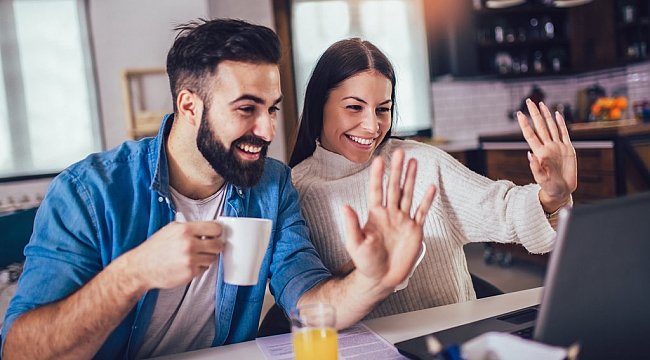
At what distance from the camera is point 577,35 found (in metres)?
4.82

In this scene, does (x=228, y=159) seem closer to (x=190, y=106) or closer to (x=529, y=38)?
(x=190, y=106)

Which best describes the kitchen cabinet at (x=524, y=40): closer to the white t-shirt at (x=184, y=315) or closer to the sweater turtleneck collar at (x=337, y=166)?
the sweater turtleneck collar at (x=337, y=166)

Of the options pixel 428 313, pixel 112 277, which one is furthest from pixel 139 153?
pixel 428 313

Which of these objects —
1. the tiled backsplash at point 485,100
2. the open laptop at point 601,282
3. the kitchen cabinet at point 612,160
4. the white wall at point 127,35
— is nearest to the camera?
the open laptop at point 601,282

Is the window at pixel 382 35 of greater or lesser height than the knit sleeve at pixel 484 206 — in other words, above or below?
above

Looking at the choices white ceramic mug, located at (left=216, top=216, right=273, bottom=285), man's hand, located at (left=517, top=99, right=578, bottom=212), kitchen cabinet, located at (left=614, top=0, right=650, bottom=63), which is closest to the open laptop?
white ceramic mug, located at (left=216, top=216, right=273, bottom=285)

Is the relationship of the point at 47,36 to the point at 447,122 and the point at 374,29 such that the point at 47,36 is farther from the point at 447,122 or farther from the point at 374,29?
the point at 447,122

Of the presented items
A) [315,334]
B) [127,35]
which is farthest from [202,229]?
[127,35]

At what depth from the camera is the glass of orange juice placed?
805mm

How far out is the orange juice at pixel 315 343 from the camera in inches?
31.7

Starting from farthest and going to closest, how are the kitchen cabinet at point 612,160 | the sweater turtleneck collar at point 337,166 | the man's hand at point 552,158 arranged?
the kitchen cabinet at point 612,160, the sweater turtleneck collar at point 337,166, the man's hand at point 552,158

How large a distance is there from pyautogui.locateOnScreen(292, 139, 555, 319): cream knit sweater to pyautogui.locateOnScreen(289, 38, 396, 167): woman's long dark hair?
0.43 feet

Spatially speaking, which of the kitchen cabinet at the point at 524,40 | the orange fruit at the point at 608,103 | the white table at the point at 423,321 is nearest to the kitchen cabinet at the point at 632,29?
the orange fruit at the point at 608,103

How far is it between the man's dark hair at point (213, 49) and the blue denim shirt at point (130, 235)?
0.50 feet
